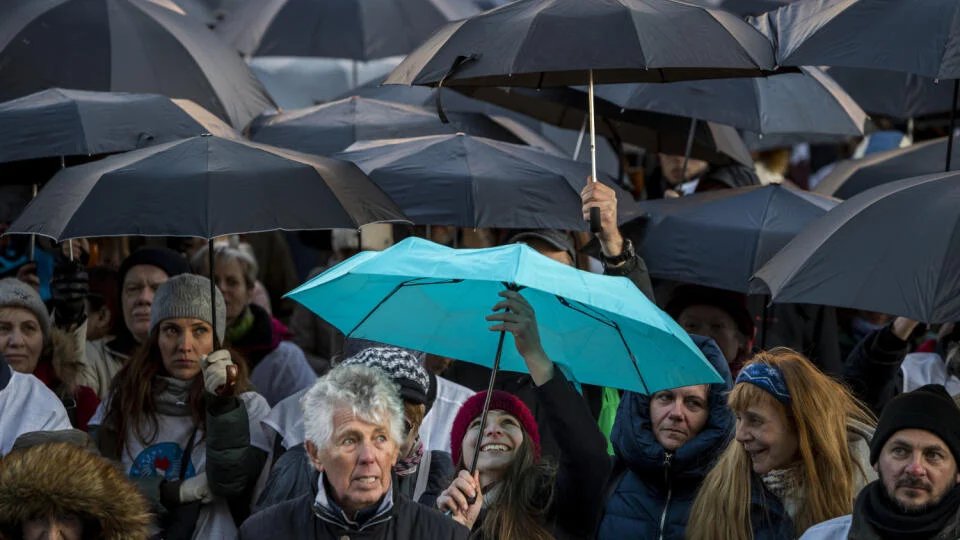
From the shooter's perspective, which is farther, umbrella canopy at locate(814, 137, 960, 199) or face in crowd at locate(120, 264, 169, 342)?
umbrella canopy at locate(814, 137, 960, 199)

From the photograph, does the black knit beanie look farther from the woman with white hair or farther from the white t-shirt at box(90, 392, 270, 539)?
the woman with white hair

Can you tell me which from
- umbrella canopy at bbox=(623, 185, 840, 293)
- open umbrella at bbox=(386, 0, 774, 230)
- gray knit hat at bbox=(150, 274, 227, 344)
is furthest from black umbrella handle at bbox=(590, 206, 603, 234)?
gray knit hat at bbox=(150, 274, 227, 344)

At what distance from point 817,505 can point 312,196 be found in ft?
6.89

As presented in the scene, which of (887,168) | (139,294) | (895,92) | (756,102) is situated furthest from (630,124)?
(139,294)

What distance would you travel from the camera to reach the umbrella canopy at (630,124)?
893 cm

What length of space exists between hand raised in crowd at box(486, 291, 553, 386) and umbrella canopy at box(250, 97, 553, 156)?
363cm

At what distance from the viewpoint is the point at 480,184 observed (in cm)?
736

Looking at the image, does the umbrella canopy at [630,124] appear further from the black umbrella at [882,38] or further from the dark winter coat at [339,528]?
the dark winter coat at [339,528]

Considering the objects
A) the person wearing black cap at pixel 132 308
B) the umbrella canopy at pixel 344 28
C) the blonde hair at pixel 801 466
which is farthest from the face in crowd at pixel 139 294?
the umbrella canopy at pixel 344 28

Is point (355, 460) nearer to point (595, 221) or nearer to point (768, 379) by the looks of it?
point (768, 379)

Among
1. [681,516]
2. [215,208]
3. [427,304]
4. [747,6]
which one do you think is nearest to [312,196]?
[215,208]

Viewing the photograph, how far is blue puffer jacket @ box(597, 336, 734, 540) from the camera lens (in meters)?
5.88

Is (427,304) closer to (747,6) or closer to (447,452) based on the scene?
(447,452)

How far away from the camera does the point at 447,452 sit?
623 centimetres
